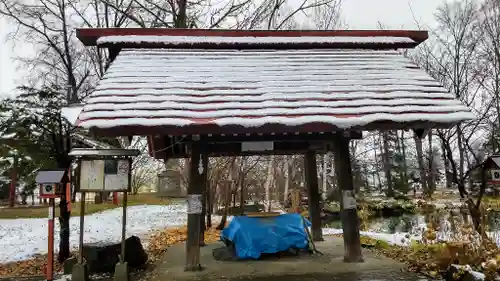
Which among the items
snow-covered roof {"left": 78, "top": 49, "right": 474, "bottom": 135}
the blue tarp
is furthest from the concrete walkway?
snow-covered roof {"left": 78, "top": 49, "right": 474, "bottom": 135}

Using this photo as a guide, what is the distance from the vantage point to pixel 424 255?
24.5 ft

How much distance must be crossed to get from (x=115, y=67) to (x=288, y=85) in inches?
122

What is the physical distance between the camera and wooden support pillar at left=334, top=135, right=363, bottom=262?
22.2 feet

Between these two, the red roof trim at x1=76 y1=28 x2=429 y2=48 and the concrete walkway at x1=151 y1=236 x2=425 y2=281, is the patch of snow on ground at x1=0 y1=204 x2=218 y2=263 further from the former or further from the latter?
the red roof trim at x1=76 y1=28 x2=429 y2=48

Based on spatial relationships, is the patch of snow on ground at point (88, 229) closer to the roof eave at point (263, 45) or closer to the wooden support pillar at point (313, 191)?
the roof eave at point (263, 45)

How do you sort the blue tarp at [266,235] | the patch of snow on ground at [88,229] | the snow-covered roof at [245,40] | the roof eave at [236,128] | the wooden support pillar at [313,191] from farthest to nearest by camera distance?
the patch of snow on ground at [88,229], the wooden support pillar at [313,191], the snow-covered roof at [245,40], the blue tarp at [266,235], the roof eave at [236,128]

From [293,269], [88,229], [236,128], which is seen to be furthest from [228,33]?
[88,229]

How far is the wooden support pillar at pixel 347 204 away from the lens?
6781 millimetres

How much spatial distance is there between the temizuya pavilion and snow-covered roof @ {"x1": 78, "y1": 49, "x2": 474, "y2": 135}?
2 centimetres

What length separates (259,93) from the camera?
6309 millimetres

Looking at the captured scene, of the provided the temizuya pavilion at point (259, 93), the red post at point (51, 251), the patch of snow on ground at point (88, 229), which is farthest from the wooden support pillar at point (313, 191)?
the red post at point (51, 251)

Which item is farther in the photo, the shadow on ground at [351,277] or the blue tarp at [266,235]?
the blue tarp at [266,235]

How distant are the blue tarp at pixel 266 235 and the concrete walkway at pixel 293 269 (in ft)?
0.74

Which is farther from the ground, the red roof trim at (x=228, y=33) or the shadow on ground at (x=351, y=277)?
the red roof trim at (x=228, y=33)
